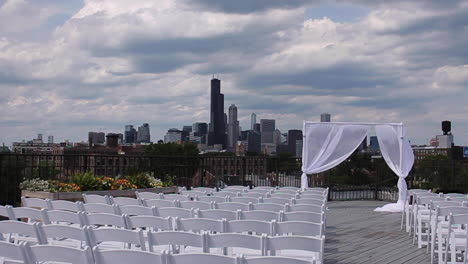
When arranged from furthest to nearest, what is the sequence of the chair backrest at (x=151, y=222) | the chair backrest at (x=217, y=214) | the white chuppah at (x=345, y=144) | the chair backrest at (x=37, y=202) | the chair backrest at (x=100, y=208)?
the white chuppah at (x=345, y=144) → the chair backrest at (x=37, y=202) → the chair backrest at (x=100, y=208) → the chair backrest at (x=217, y=214) → the chair backrest at (x=151, y=222)

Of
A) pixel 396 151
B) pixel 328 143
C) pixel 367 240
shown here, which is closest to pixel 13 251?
pixel 367 240

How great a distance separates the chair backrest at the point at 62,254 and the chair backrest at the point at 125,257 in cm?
7

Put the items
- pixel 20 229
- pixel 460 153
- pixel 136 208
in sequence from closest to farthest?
pixel 20 229, pixel 136 208, pixel 460 153

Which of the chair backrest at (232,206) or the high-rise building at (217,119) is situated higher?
the high-rise building at (217,119)

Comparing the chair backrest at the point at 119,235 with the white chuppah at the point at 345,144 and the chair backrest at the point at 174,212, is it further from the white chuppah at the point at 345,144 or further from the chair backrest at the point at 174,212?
the white chuppah at the point at 345,144

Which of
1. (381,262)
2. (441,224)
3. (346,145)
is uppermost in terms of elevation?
(346,145)

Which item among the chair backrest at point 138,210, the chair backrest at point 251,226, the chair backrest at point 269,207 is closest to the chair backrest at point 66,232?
the chair backrest at point 251,226

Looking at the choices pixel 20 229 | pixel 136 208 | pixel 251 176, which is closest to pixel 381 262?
pixel 136 208

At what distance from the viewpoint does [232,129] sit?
305 ft

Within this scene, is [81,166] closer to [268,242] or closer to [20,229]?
[20,229]

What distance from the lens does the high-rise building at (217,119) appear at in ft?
291

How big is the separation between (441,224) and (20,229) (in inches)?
196

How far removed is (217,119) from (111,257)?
94.0 meters

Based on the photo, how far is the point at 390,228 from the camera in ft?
37.4
